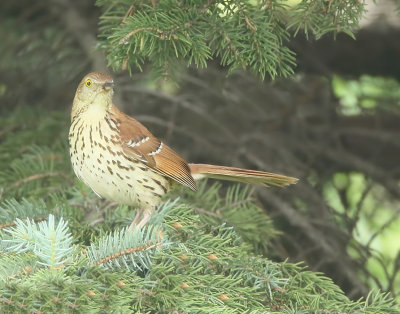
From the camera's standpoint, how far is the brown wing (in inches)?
131

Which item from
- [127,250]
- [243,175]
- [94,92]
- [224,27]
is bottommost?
[243,175]

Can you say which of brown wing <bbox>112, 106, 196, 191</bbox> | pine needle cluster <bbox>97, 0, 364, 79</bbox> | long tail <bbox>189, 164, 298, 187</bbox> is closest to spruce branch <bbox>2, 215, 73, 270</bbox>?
pine needle cluster <bbox>97, 0, 364, 79</bbox>

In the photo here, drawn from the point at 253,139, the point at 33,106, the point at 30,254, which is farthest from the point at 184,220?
the point at 33,106

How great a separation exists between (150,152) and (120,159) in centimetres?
21

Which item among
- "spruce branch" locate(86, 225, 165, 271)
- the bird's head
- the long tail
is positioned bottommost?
the long tail

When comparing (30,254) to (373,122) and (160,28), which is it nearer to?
(160,28)

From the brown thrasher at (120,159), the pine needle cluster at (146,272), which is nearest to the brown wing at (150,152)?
the brown thrasher at (120,159)

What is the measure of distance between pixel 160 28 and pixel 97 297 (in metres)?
1.15

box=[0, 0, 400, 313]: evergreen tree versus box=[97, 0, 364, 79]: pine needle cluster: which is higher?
box=[97, 0, 364, 79]: pine needle cluster

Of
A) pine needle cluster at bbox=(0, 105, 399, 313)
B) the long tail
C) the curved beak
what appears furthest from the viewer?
the long tail

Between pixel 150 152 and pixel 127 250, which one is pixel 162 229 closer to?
pixel 127 250

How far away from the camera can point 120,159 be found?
3.25 m

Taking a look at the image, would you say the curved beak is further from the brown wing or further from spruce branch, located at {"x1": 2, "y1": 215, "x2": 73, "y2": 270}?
spruce branch, located at {"x1": 2, "y1": 215, "x2": 73, "y2": 270}

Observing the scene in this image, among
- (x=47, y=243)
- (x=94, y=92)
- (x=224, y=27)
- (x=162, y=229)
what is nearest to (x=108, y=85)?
(x=94, y=92)
